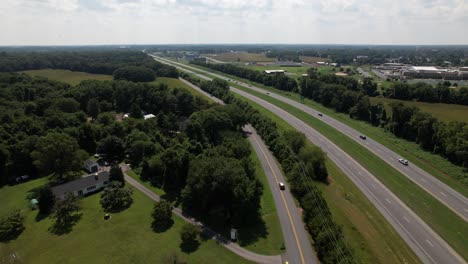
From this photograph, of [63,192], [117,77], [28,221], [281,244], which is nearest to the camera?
[281,244]

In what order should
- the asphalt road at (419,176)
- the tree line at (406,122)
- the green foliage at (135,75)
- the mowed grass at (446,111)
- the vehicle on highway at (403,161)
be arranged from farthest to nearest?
the green foliage at (135,75)
the mowed grass at (446,111)
the tree line at (406,122)
the vehicle on highway at (403,161)
the asphalt road at (419,176)

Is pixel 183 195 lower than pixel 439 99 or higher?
lower

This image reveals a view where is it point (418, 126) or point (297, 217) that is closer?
point (297, 217)

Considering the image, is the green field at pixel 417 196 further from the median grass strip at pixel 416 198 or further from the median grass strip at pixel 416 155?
the median grass strip at pixel 416 155

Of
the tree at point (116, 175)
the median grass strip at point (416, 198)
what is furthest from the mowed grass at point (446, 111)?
the tree at point (116, 175)

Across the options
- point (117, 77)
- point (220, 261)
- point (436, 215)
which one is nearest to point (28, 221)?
point (220, 261)

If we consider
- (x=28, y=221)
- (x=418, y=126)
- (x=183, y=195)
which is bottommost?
(x=28, y=221)

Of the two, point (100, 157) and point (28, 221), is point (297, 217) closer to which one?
point (28, 221)
